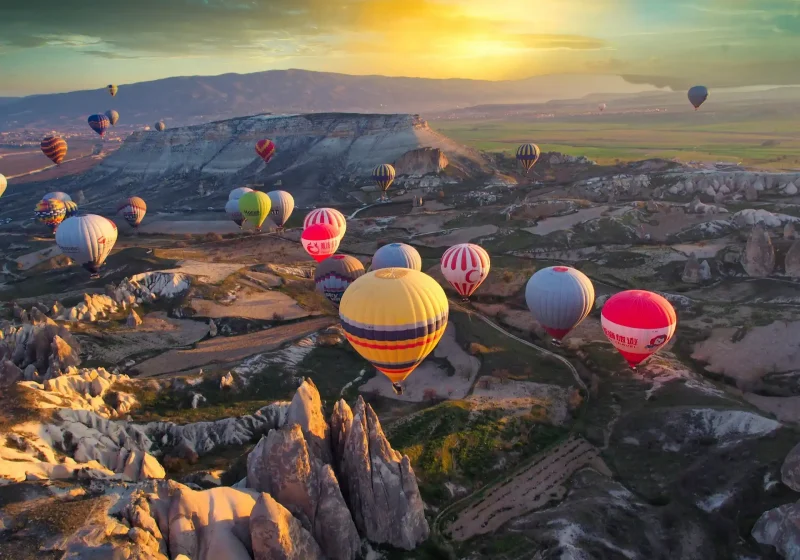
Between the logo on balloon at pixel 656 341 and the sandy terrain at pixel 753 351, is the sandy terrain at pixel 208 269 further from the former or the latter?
the sandy terrain at pixel 753 351

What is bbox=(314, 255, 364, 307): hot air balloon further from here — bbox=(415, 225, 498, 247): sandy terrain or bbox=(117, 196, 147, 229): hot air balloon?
bbox=(117, 196, 147, 229): hot air balloon

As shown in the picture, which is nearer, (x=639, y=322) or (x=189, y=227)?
(x=639, y=322)

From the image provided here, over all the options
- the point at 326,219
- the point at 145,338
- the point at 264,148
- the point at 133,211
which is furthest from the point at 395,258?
the point at 264,148

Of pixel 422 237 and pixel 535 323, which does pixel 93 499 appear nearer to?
pixel 535 323

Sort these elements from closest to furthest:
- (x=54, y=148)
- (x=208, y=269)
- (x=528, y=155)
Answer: (x=208, y=269) → (x=528, y=155) → (x=54, y=148)

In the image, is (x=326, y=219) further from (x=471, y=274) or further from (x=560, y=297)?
(x=560, y=297)

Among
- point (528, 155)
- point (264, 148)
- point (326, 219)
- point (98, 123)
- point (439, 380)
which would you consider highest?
point (98, 123)

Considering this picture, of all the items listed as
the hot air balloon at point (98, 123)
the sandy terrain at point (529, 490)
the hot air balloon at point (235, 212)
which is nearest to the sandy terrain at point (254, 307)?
the sandy terrain at point (529, 490)
